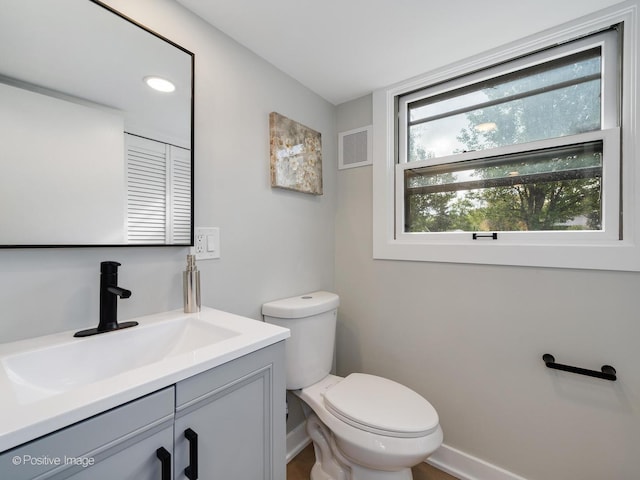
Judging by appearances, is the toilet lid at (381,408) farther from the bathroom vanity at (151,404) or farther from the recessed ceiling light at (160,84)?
the recessed ceiling light at (160,84)

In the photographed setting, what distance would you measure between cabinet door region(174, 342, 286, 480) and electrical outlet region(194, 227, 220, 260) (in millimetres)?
537

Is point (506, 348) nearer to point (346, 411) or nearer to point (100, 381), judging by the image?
point (346, 411)

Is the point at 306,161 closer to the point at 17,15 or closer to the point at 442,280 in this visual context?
the point at 442,280

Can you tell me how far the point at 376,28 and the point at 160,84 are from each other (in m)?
0.93

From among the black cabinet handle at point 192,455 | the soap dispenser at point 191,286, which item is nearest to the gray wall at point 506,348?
the soap dispenser at point 191,286

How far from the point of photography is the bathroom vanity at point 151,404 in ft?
1.58

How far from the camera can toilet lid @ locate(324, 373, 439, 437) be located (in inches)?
42.1

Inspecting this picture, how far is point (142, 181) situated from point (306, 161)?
2.92 feet

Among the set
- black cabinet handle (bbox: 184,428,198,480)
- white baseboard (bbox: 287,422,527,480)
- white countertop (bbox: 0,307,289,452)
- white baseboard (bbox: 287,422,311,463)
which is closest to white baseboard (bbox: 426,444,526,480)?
white baseboard (bbox: 287,422,527,480)

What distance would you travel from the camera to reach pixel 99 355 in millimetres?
818

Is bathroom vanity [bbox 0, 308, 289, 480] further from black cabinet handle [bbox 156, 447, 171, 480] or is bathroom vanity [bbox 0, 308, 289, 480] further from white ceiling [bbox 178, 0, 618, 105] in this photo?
white ceiling [bbox 178, 0, 618, 105]

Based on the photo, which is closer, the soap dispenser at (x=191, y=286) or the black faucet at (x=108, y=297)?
the black faucet at (x=108, y=297)

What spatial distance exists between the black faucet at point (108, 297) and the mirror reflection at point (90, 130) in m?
0.09

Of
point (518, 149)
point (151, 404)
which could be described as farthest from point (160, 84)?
point (518, 149)
